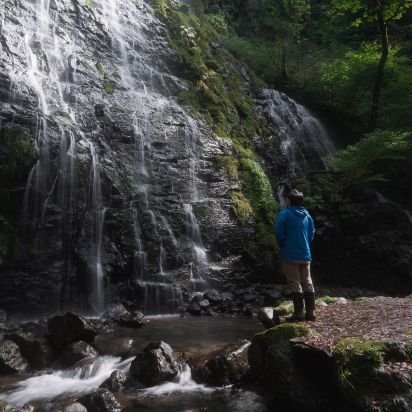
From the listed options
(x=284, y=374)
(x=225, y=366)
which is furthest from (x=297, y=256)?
(x=225, y=366)

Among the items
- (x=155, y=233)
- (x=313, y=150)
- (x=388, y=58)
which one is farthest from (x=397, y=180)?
(x=155, y=233)

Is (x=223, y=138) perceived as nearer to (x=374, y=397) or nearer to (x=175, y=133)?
(x=175, y=133)

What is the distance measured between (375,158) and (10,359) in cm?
1332

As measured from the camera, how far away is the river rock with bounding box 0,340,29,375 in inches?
283

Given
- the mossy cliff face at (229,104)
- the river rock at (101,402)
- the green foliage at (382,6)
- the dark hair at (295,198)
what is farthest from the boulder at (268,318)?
the green foliage at (382,6)

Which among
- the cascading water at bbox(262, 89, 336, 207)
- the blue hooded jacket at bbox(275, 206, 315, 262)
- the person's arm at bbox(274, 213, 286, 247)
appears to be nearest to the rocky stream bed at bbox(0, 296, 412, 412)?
the blue hooded jacket at bbox(275, 206, 315, 262)

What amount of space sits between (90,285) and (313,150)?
1184cm

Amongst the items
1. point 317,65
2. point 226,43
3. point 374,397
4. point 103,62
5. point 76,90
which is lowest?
point 374,397

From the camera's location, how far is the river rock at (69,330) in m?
8.12

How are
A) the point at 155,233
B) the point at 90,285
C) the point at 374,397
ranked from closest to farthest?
the point at 374,397 < the point at 90,285 < the point at 155,233

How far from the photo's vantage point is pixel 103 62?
16516mm

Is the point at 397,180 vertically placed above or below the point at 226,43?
below

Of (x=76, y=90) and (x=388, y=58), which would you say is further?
(x=388, y=58)

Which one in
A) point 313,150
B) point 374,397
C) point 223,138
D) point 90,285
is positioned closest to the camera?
point 374,397
